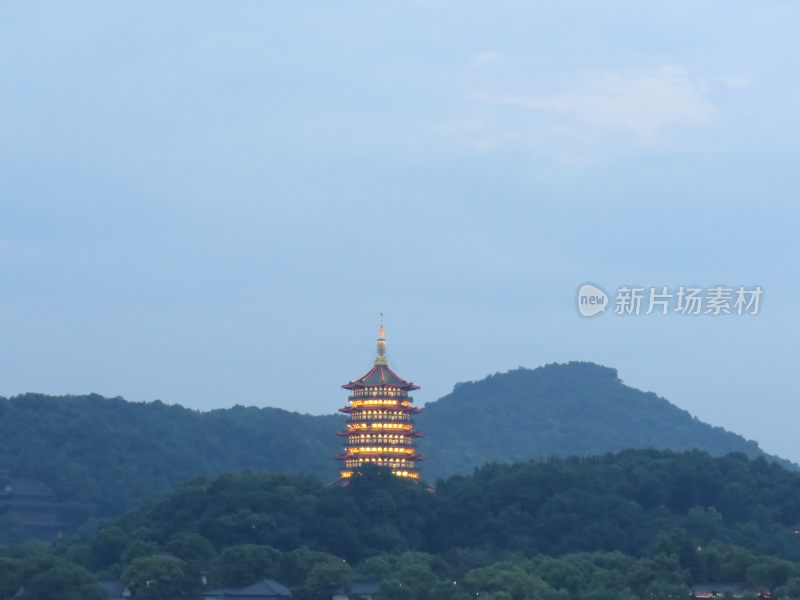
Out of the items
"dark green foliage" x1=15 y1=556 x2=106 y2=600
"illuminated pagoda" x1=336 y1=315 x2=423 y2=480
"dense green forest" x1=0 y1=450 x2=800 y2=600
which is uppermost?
"illuminated pagoda" x1=336 y1=315 x2=423 y2=480

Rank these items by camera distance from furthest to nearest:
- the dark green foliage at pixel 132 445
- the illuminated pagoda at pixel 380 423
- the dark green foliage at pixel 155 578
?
the dark green foliage at pixel 132 445 → the illuminated pagoda at pixel 380 423 → the dark green foliage at pixel 155 578

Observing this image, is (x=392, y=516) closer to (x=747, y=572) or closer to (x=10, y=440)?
(x=747, y=572)

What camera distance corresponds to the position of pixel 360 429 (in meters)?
87.8

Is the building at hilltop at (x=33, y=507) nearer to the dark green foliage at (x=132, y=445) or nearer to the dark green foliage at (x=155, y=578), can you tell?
the dark green foliage at (x=132, y=445)

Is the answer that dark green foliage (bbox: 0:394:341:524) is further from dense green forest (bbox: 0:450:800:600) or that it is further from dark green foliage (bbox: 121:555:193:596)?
dark green foliage (bbox: 121:555:193:596)

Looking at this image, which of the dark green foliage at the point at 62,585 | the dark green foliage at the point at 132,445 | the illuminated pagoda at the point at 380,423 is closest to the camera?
the dark green foliage at the point at 62,585

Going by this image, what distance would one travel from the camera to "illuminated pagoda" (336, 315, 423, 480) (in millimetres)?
87562

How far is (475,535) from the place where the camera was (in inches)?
2916

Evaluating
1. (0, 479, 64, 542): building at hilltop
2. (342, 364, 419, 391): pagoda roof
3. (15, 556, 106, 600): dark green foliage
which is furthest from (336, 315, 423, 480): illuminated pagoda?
(15, 556, 106, 600): dark green foliage

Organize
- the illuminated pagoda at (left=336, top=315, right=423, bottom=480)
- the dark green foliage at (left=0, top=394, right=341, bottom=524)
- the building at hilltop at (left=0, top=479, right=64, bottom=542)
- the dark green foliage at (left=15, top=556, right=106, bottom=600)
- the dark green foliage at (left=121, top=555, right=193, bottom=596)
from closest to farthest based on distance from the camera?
the dark green foliage at (left=15, top=556, right=106, bottom=600) → the dark green foliage at (left=121, top=555, right=193, bottom=596) → the illuminated pagoda at (left=336, top=315, right=423, bottom=480) → the building at hilltop at (left=0, top=479, right=64, bottom=542) → the dark green foliage at (left=0, top=394, right=341, bottom=524)

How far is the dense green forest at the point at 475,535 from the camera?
59.5 m

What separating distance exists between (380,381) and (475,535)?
50.9 ft

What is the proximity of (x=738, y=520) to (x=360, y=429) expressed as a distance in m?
20.9

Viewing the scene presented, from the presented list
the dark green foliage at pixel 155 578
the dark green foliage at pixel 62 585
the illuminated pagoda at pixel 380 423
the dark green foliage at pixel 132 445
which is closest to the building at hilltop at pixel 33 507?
the dark green foliage at pixel 132 445
